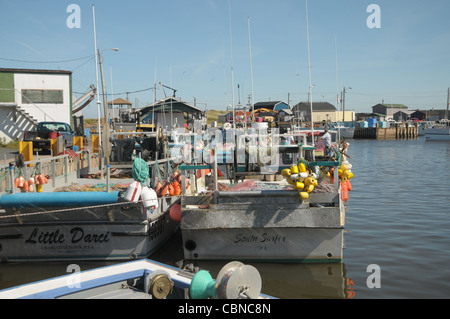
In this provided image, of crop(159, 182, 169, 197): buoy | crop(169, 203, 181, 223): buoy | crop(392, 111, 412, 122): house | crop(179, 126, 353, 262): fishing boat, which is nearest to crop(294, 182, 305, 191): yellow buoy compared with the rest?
crop(179, 126, 353, 262): fishing boat

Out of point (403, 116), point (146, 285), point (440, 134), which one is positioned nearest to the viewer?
point (146, 285)

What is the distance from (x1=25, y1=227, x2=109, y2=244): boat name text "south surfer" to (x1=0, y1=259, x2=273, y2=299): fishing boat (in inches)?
119

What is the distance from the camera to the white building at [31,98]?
3406cm

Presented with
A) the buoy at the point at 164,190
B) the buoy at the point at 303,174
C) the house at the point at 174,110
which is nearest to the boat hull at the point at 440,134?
the house at the point at 174,110

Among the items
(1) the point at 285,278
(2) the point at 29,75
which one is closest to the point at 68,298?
(1) the point at 285,278

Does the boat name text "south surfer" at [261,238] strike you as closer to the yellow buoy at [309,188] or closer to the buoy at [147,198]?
the yellow buoy at [309,188]

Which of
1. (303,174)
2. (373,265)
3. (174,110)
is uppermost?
(174,110)

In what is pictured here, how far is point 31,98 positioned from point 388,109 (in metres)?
125

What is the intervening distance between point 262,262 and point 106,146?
589cm

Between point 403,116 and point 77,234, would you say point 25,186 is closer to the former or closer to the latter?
point 77,234

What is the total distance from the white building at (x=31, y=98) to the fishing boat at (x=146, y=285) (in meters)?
29.9

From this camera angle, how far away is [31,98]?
115ft

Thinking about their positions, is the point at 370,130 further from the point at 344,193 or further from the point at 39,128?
the point at 344,193

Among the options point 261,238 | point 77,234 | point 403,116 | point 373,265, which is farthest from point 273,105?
point 77,234
